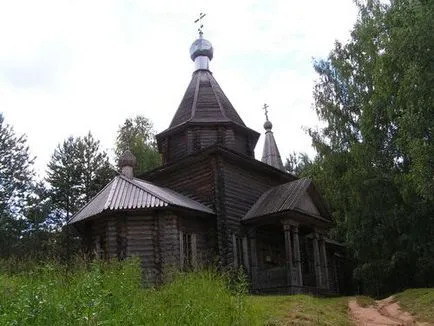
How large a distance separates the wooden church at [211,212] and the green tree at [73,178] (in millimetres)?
12994

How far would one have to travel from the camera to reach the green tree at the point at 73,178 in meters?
33.6

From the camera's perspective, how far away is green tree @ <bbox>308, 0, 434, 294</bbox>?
15328mm

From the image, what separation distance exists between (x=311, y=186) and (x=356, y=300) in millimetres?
5775

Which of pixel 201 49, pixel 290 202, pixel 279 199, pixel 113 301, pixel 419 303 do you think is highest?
pixel 201 49

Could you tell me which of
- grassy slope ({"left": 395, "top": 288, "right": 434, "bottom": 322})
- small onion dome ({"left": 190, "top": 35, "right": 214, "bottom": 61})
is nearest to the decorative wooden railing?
grassy slope ({"left": 395, "top": 288, "right": 434, "bottom": 322})

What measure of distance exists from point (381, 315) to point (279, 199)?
698 cm

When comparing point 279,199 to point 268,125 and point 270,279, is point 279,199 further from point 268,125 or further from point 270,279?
point 268,125

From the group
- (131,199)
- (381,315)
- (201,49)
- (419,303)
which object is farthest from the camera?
(201,49)

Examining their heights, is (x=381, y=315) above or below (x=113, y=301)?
below

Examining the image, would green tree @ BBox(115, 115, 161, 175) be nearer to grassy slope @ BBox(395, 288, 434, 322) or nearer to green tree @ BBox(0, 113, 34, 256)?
green tree @ BBox(0, 113, 34, 256)

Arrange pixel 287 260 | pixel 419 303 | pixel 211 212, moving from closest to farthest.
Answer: pixel 419 303 < pixel 287 260 < pixel 211 212

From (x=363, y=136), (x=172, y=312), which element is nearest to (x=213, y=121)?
(x=363, y=136)

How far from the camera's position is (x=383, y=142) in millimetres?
21016

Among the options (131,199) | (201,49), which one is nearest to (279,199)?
(131,199)
